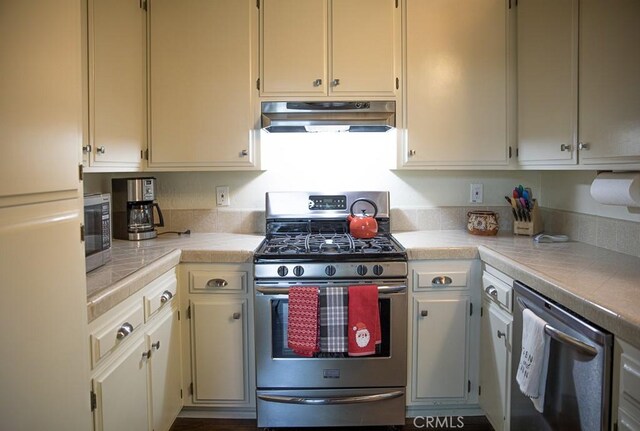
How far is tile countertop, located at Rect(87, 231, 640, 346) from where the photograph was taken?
1365 millimetres

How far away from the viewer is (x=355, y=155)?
9.41 feet

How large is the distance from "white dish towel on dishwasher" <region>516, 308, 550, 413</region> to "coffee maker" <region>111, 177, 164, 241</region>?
6.40ft

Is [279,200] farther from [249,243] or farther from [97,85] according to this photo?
[97,85]

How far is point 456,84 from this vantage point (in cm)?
257

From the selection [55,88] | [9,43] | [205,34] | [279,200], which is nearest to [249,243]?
[279,200]

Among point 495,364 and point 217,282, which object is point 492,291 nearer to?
point 495,364

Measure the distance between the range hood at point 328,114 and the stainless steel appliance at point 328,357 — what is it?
0.67 meters

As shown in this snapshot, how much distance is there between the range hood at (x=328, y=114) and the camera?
8.16 ft

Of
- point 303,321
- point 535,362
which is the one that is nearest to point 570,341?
point 535,362

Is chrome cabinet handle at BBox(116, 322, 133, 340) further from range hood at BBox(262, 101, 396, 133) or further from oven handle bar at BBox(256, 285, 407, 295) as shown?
range hood at BBox(262, 101, 396, 133)

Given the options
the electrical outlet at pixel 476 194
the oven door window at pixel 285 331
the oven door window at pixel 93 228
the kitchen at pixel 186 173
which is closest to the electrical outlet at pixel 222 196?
the kitchen at pixel 186 173

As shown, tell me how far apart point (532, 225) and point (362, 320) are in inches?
45.8

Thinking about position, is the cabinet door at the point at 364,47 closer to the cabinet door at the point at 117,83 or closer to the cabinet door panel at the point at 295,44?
the cabinet door panel at the point at 295,44

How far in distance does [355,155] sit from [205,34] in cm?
108
